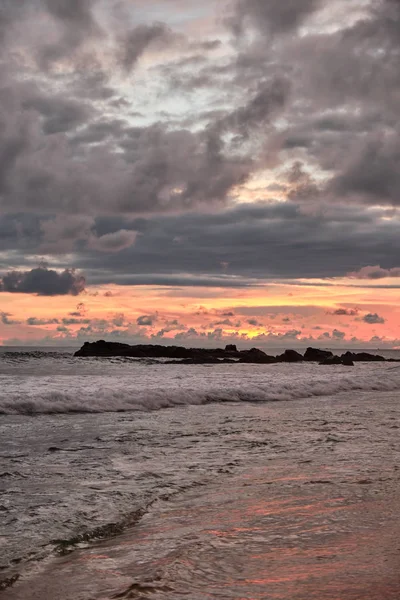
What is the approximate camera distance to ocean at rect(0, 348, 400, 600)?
4344 mm

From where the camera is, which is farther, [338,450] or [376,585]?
[338,450]

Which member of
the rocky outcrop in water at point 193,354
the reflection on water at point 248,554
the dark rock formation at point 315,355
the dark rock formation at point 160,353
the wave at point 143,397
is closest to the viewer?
the reflection on water at point 248,554

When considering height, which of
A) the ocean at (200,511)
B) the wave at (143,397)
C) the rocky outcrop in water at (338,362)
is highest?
the ocean at (200,511)

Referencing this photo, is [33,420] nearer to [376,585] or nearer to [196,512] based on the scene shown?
[196,512]

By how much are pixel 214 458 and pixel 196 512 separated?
10.8 feet

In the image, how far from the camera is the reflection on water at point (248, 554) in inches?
163

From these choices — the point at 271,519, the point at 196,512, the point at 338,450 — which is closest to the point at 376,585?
the point at 271,519

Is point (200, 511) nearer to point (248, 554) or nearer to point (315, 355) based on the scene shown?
point (248, 554)

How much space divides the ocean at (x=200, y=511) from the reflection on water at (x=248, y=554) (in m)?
0.01

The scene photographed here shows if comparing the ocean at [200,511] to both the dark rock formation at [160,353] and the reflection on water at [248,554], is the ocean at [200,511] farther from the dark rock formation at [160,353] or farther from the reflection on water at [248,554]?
the dark rock formation at [160,353]

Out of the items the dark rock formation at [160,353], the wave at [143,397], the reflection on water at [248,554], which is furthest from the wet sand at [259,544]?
the dark rock formation at [160,353]

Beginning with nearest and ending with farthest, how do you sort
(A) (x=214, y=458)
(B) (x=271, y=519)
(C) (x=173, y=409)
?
(B) (x=271, y=519), (A) (x=214, y=458), (C) (x=173, y=409)

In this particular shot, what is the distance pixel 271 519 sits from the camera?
237 inches

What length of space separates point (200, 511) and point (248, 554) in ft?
5.22
